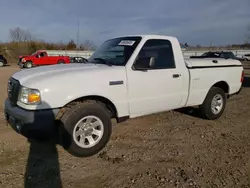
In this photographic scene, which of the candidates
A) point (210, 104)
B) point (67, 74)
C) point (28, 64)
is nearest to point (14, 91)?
point (67, 74)

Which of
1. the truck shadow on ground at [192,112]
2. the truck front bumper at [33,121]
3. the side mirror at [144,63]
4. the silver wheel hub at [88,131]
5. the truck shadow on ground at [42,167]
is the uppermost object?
the side mirror at [144,63]

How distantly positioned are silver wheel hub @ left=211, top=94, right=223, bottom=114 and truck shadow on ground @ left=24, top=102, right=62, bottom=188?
371 cm

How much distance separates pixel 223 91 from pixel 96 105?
11.5 ft

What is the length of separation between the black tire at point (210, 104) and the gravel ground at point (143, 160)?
0.39m

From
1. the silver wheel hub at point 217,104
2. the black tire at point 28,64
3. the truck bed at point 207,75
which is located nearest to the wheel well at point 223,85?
the truck bed at point 207,75

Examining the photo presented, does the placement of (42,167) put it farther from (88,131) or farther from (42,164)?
(88,131)

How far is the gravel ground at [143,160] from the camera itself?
3.19m

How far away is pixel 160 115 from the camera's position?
6.38 metres

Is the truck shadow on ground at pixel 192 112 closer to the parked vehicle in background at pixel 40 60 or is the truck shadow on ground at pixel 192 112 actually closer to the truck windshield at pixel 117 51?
the truck windshield at pixel 117 51

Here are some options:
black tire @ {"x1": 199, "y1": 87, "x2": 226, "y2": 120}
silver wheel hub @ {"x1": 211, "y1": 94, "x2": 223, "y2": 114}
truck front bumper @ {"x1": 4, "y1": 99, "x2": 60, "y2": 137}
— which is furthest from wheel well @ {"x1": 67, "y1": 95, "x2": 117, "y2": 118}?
silver wheel hub @ {"x1": 211, "y1": 94, "x2": 223, "y2": 114}

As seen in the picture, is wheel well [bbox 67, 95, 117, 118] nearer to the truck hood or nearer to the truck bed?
the truck hood

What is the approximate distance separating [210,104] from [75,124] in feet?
11.0

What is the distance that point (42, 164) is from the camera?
11.9 feet

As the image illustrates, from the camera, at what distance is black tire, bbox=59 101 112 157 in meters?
3.65
